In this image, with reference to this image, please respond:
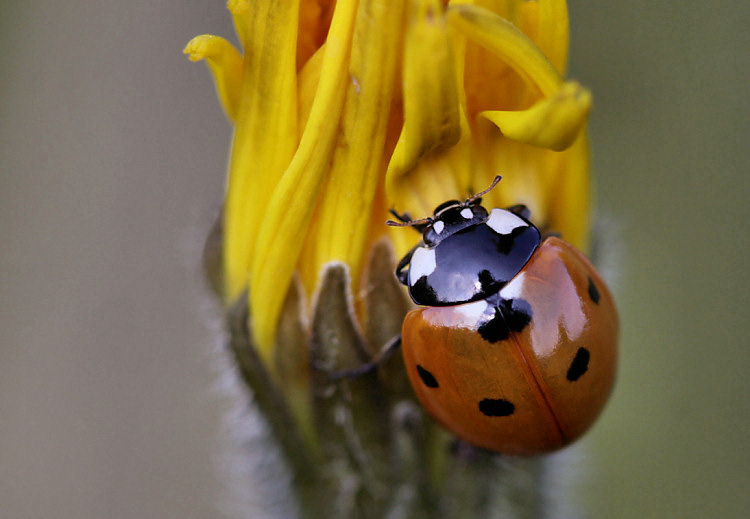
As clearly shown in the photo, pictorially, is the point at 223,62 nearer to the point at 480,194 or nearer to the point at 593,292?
the point at 480,194

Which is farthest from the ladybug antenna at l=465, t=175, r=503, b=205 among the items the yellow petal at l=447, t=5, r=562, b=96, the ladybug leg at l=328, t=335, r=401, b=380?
the ladybug leg at l=328, t=335, r=401, b=380

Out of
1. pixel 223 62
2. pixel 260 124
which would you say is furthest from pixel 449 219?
pixel 223 62

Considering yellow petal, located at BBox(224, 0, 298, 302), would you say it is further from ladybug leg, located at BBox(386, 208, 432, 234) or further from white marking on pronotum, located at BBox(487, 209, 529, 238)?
white marking on pronotum, located at BBox(487, 209, 529, 238)

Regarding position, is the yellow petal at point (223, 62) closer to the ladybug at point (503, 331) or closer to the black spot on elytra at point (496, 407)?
the ladybug at point (503, 331)

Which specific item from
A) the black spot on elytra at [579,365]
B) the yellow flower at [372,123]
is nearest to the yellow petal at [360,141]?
the yellow flower at [372,123]

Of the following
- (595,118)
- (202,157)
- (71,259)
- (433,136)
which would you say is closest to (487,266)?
(433,136)

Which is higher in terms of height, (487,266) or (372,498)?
(487,266)

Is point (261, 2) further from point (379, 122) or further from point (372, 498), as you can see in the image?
point (372, 498)
